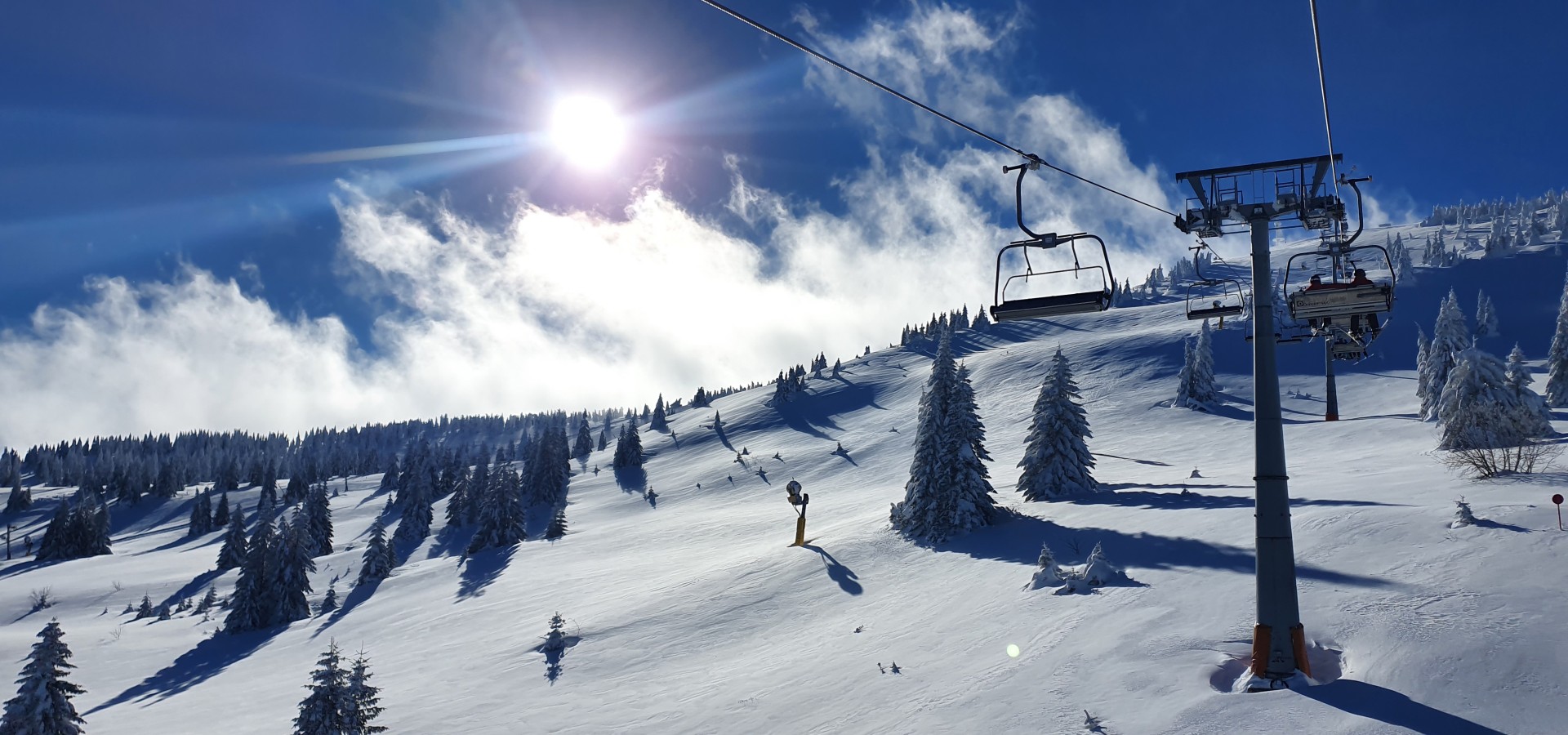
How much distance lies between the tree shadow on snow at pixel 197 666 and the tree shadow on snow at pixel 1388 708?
42.5 m

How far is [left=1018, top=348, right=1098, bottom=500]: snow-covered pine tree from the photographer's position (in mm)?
36688

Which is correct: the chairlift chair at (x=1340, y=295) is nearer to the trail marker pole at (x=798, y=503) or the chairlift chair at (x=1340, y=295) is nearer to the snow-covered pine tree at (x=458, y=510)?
the trail marker pole at (x=798, y=503)

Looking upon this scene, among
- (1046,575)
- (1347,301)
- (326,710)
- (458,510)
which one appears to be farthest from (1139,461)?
(458,510)

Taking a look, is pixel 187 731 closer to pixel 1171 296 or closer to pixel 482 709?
pixel 482 709

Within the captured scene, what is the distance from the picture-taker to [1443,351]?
60.5m

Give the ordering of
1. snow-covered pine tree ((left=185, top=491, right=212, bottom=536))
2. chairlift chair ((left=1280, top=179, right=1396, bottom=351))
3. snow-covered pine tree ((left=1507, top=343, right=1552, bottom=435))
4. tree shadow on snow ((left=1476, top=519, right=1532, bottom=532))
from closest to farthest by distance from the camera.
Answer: chairlift chair ((left=1280, top=179, right=1396, bottom=351))
tree shadow on snow ((left=1476, top=519, right=1532, bottom=532))
snow-covered pine tree ((left=1507, top=343, right=1552, bottom=435))
snow-covered pine tree ((left=185, top=491, right=212, bottom=536))

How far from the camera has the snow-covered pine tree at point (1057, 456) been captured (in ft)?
120

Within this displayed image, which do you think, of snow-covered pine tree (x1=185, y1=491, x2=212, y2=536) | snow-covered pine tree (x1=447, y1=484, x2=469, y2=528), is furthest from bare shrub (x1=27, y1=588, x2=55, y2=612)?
snow-covered pine tree (x1=185, y1=491, x2=212, y2=536)

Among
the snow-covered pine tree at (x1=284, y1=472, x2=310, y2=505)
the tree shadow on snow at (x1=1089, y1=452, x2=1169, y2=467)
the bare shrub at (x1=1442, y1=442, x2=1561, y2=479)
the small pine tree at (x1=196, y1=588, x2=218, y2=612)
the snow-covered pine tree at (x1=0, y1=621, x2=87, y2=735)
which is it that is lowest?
the snow-covered pine tree at (x1=284, y1=472, x2=310, y2=505)

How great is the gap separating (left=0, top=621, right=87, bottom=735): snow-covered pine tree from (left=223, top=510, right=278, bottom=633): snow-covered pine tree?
88.6 feet

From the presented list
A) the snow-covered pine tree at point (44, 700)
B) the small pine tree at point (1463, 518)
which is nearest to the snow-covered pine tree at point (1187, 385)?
the small pine tree at point (1463, 518)

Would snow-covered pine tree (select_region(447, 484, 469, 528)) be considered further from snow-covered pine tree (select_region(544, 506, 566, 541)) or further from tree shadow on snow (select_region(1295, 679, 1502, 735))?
tree shadow on snow (select_region(1295, 679, 1502, 735))

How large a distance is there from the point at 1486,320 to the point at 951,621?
142 meters

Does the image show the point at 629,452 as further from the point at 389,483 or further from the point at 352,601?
the point at 352,601
